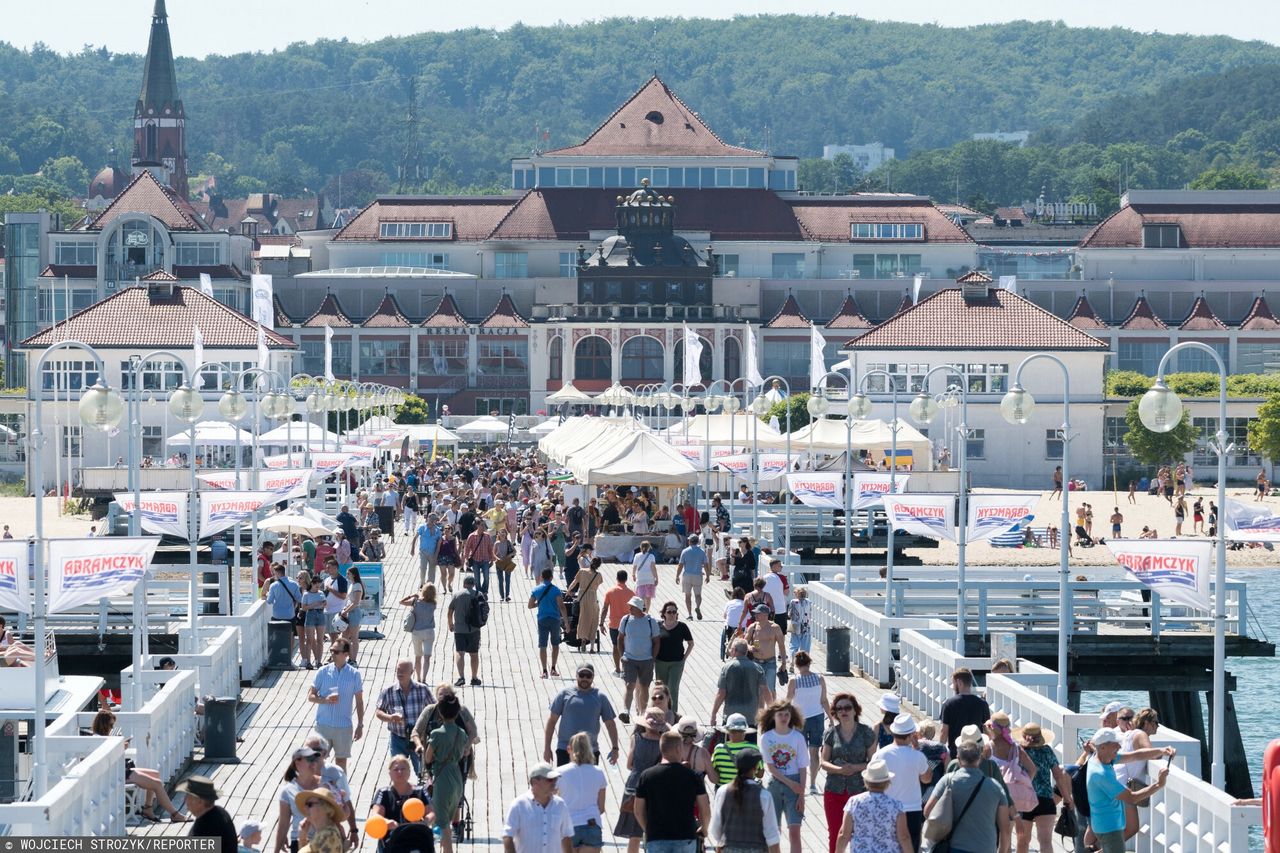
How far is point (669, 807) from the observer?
1423 cm

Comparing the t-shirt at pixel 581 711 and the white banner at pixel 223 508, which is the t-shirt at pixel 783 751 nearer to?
the t-shirt at pixel 581 711

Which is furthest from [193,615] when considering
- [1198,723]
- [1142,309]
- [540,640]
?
[1142,309]

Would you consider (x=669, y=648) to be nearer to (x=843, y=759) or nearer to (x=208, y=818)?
(x=843, y=759)

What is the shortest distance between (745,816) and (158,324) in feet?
235

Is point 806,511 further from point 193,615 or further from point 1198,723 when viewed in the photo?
point 193,615

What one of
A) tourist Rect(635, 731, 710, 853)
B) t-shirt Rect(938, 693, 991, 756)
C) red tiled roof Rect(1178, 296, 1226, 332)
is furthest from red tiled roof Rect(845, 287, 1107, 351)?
tourist Rect(635, 731, 710, 853)

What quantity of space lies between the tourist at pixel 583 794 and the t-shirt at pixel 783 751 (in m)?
1.66

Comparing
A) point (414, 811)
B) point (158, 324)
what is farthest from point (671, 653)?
point (158, 324)

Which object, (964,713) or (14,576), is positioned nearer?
(14,576)

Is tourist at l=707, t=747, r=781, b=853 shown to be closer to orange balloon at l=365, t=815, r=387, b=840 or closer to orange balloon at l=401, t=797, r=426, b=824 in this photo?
orange balloon at l=401, t=797, r=426, b=824

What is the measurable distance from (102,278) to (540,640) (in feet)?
312

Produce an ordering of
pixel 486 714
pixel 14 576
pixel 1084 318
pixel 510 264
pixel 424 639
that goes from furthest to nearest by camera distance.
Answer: pixel 510 264
pixel 1084 318
pixel 424 639
pixel 486 714
pixel 14 576

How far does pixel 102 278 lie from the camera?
387 ft

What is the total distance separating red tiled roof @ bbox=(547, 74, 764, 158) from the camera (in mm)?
131250
